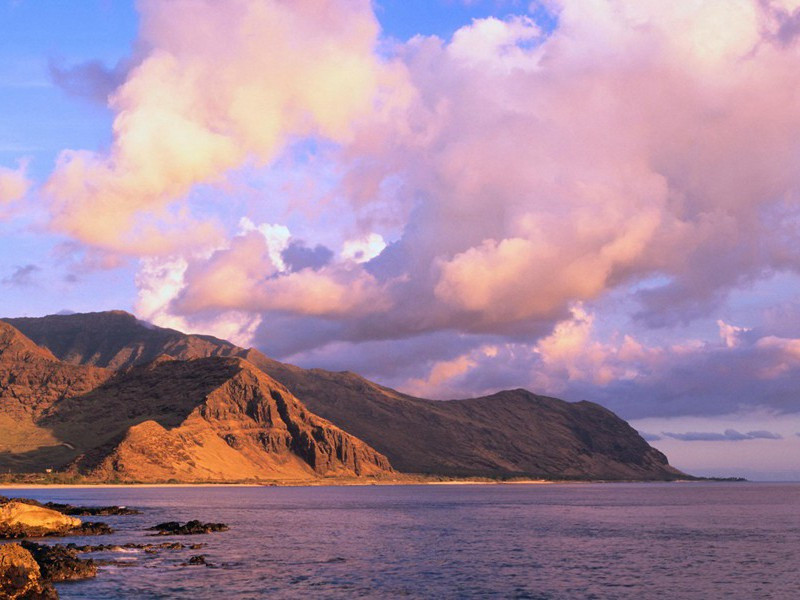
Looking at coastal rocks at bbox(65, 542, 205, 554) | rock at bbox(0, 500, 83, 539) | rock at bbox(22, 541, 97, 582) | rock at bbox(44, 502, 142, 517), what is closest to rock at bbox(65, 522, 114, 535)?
rock at bbox(0, 500, 83, 539)

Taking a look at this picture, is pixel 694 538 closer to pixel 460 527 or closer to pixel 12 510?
pixel 460 527

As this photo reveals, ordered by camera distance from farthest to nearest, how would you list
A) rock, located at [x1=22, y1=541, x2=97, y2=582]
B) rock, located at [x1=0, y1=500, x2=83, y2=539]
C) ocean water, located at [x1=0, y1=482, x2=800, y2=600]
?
rock, located at [x1=0, y1=500, x2=83, y2=539] < rock, located at [x1=22, y1=541, x2=97, y2=582] < ocean water, located at [x1=0, y1=482, x2=800, y2=600]

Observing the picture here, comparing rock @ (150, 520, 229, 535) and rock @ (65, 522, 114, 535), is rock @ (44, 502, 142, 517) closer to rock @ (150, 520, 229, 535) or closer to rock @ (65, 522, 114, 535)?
rock @ (65, 522, 114, 535)

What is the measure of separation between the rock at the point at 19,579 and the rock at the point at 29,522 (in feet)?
162

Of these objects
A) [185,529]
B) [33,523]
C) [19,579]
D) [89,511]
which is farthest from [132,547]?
[89,511]

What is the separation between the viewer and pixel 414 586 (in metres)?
70.8

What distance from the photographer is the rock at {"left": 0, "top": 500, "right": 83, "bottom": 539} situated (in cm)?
10325

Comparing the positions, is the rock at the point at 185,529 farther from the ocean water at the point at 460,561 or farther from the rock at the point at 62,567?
the rock at the point at 62,567

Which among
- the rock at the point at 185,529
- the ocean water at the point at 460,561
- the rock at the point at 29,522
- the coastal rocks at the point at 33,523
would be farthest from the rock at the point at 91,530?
the rock at the point at 185,529

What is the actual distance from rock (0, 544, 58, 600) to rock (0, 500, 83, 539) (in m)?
49.3

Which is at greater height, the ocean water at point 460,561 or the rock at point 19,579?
the rock at point 19,579

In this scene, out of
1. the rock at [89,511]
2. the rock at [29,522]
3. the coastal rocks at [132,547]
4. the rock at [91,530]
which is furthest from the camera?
the rock at [89,511]

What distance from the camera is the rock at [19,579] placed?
56344 millimetres

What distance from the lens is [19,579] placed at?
57.2 metres
